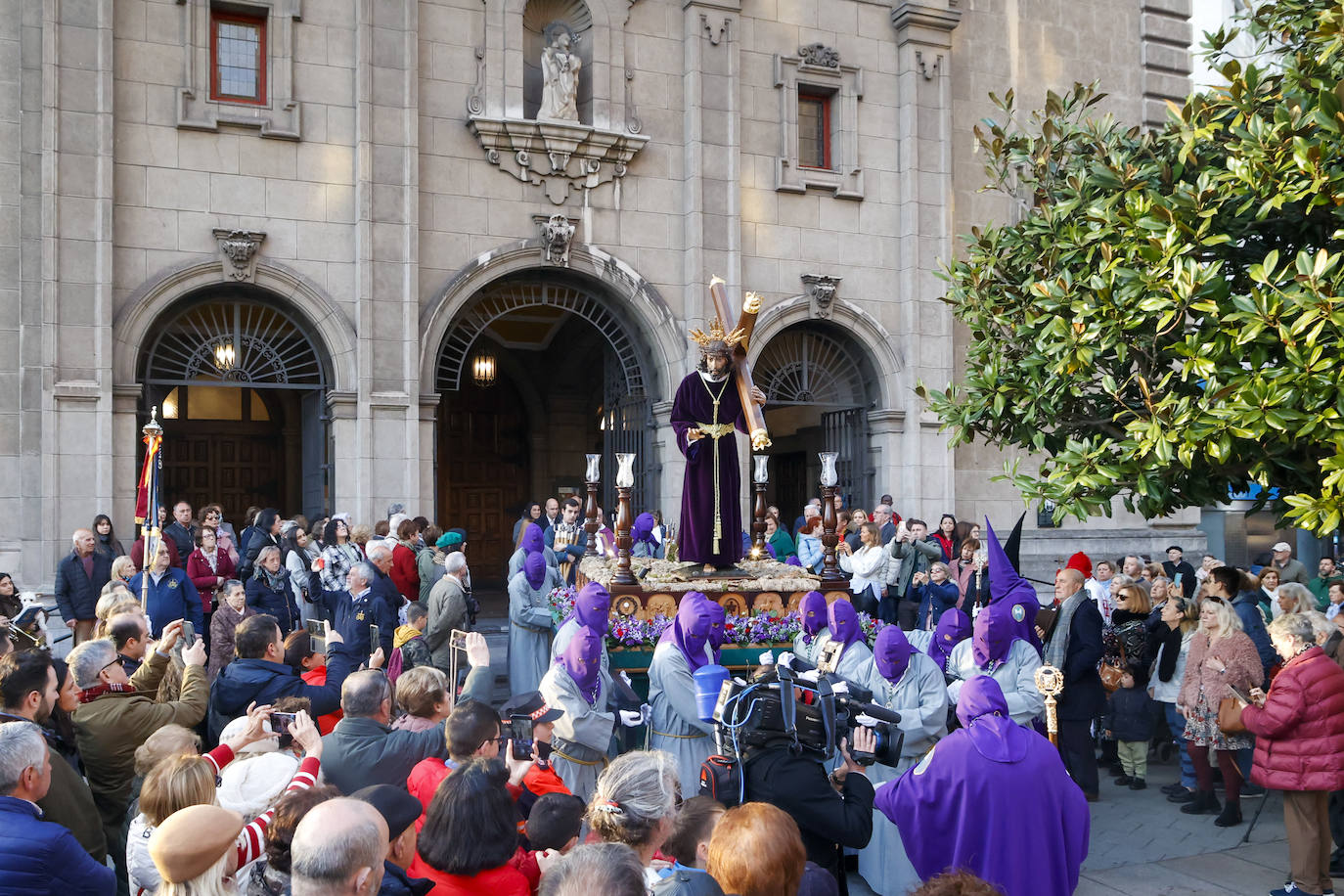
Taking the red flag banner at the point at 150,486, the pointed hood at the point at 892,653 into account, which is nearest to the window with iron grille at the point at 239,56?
the red flag banner at the point at 150,486

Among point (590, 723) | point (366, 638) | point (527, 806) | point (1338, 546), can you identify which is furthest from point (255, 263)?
point (1338, 546)

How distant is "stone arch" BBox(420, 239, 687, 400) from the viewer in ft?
51.3

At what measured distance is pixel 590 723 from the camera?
20.2 feet

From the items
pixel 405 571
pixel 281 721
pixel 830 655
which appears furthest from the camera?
pixel 405 571

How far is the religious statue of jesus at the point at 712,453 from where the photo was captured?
36.0ft

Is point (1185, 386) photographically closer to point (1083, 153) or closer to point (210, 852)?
point (1083, 153)

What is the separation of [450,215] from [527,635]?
→ 7.78 m

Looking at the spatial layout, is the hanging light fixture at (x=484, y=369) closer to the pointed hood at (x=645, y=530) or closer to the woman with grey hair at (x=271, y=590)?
the pointed hood at (x=645, y=530)

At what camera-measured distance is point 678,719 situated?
6.56m

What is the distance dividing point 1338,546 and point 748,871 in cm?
2244

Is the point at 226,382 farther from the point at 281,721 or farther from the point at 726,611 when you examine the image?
the point at 281,721

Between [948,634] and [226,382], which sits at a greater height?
[226,382]

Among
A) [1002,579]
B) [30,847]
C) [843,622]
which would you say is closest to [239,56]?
[843,622]

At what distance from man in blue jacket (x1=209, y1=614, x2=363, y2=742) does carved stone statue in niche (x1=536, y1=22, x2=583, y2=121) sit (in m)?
11.8
